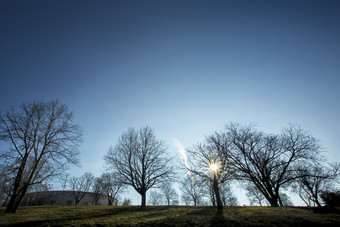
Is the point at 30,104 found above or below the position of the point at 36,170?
above

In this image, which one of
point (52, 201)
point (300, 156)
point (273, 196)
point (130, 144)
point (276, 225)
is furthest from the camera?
point (52, 201)

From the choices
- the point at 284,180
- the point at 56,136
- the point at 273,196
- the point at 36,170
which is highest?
the point at 56,136

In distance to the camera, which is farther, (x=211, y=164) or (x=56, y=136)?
(x=211, y=164)

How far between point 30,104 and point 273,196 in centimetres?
3287

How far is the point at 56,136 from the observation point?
18.0m

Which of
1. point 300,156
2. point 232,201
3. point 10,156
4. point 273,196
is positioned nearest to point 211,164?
point 273,196

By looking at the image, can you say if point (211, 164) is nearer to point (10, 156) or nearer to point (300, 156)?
point (300, 156)

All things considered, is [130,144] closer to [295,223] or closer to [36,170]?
[36,170]

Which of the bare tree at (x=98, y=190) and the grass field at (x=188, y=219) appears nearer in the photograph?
the grass field at (x=188, y=219)

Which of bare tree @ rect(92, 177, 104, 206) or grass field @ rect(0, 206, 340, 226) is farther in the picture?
bare tree @ rect(92, 177, 104, 206)

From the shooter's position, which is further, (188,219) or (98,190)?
(98,190)

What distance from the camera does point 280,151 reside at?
21766mm

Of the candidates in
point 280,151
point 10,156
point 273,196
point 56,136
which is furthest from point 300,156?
point 10,156

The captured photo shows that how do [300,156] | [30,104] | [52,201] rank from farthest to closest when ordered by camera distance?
[52,201]
[300,156]
[30,104]
